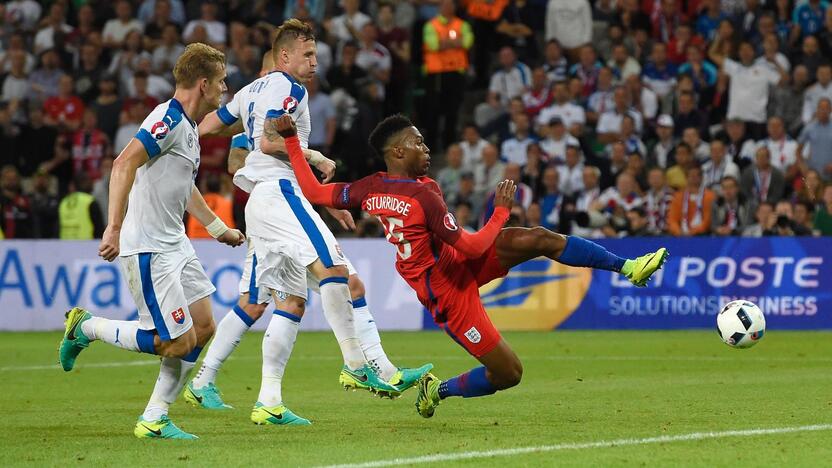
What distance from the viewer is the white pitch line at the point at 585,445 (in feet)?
23.2

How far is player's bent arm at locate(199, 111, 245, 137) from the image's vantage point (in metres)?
9.44

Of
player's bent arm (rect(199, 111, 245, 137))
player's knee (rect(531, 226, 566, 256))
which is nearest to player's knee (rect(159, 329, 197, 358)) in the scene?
player's bent arm (rect(199, 111, 245, 137))

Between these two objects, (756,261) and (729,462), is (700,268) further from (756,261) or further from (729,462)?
(729,462)

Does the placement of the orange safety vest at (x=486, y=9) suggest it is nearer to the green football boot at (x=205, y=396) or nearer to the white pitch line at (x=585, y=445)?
the green football boot at (x=205, y=396)

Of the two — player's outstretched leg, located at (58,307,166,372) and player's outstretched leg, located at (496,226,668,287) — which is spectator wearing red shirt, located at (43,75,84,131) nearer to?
player's outstretched leg, located at (58,307,166,372)

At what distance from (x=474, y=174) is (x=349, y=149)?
6.57 feet

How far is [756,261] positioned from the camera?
18.0 meters

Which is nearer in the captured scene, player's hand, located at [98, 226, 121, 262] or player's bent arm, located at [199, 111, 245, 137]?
player's hand, located at [98, 226, 121, 262]

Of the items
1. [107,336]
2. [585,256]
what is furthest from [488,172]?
[107,336]

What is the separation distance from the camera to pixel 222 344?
32.5 feet

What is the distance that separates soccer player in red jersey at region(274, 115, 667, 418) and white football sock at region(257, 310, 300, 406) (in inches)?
31.9

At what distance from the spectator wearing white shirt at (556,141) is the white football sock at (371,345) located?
11.2 metres

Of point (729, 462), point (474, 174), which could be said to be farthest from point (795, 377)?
point (474, 174)

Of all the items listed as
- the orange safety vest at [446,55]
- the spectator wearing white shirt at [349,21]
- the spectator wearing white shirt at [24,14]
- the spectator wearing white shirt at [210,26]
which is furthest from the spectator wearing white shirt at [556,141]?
the spectator wearing white shirt at [24,14]
